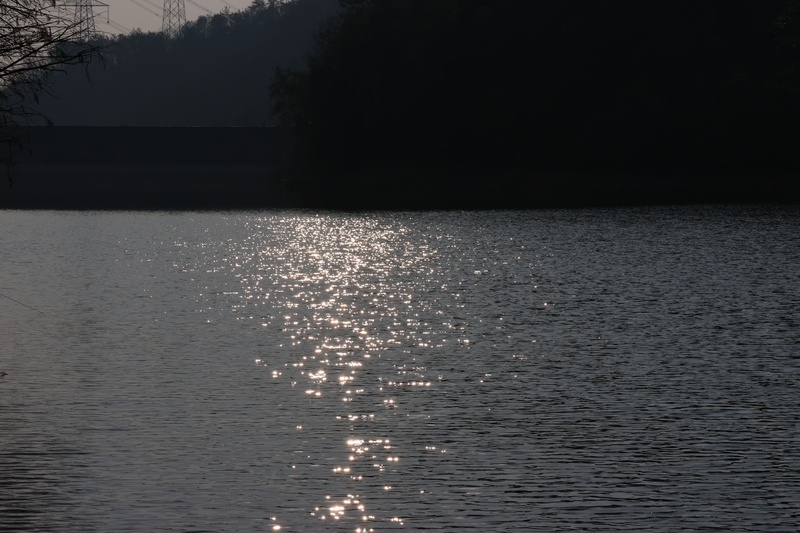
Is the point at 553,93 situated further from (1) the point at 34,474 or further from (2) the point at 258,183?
(1) the point at 34,474

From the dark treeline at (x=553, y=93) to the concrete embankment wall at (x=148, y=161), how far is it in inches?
499

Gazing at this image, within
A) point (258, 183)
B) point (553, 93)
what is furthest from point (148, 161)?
point (553, 93)

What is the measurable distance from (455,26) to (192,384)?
8783 cm

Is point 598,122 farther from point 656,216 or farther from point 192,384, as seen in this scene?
point 192,384

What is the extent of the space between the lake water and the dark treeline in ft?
172

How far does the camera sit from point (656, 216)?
2768 inches

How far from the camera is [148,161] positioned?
143 metres

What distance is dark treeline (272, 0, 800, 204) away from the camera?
312 ft

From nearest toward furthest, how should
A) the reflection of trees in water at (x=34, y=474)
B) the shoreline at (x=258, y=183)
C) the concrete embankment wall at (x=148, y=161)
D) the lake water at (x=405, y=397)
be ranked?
the reflection of trees in water at (x=34, y=474), the lake water at (x=405, y=397), the shoreline at (x=258, y=183), the concrete embankment wall at (x=148, y=161)

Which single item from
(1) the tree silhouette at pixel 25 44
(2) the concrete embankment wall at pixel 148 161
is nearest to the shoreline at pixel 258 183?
(2) the concrete embankment wall at pixel 148 161

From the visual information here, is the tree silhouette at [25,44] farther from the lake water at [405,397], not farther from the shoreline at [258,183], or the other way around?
the shoreline at [258,183]

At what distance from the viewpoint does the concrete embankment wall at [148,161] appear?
4678 inches

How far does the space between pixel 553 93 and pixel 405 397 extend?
8227 centimetres

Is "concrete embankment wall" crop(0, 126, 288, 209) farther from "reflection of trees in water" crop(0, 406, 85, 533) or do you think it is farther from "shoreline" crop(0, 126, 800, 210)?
"reflection of trees in water" crop(0, 406, 85, 533)
